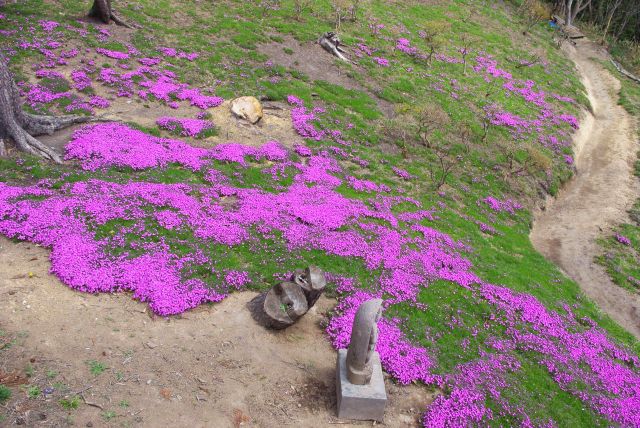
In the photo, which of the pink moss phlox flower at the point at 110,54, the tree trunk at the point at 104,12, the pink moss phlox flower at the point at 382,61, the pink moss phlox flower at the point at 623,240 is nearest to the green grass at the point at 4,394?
the pink moss phlox flower at the point at 110,54

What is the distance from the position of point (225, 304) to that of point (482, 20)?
53.1m

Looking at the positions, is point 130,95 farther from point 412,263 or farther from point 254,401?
point 254,401

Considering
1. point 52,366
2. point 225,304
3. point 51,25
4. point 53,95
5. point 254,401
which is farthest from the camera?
point 51,25

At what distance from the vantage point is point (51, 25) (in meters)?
26.0

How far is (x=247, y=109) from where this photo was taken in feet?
77.2

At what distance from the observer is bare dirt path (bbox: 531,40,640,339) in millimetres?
20027

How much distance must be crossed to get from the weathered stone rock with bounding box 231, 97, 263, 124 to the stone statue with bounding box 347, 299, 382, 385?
15.9m

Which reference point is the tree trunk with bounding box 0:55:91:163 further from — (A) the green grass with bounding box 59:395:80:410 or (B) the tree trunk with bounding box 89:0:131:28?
(B) the tree trunk with bounding box 89:0:131:28

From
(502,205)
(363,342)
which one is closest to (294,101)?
(502,205)

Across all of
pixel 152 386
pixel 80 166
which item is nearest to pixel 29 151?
pixel 80 166

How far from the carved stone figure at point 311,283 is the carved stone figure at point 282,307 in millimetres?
146

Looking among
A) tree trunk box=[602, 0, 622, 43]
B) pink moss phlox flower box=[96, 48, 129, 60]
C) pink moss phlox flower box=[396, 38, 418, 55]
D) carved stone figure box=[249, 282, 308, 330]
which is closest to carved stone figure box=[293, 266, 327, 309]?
carved stone figure box=[249, 282, 308, 330]

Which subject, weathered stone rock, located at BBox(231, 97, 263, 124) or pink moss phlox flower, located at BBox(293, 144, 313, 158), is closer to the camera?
pink moss phlox flower, located at BBox(293, 144, 313, 158)

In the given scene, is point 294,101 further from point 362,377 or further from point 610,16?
point 610,16
